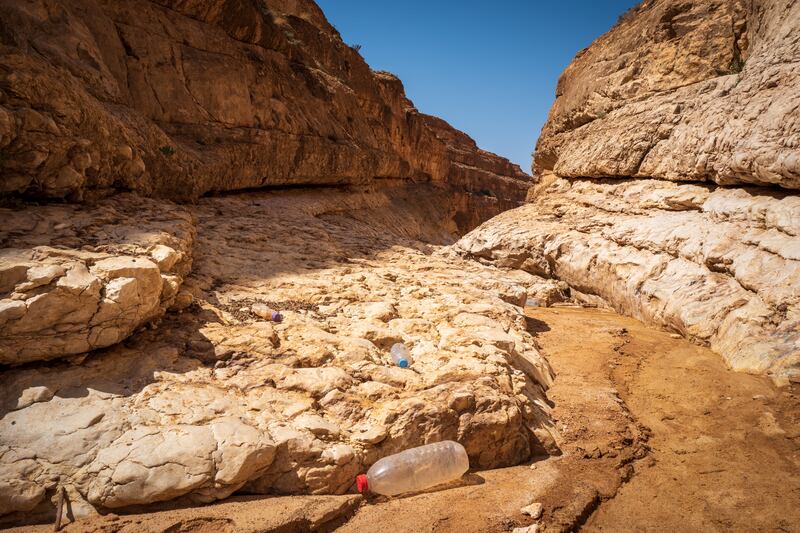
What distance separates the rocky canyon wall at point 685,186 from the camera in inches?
156

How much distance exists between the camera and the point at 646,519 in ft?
6.41

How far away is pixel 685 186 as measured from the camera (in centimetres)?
596

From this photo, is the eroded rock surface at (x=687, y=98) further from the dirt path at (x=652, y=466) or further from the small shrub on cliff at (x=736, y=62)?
the dirt path at (x=652, y=466)

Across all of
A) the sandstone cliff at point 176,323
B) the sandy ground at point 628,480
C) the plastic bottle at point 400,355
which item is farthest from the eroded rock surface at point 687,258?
the plastic bottle at point 400,355

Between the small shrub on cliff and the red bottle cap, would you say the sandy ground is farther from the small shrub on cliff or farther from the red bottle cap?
the small shrub on cliff

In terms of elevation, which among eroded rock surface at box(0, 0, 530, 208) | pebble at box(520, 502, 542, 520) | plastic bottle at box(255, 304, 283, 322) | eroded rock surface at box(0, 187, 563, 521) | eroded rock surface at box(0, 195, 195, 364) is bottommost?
pebble at box(520, 502, 542, 520)

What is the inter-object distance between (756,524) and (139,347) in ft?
11.5

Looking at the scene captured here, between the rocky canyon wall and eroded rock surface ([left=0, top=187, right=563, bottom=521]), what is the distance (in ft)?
6.63

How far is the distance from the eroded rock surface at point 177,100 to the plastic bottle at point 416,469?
354 centimetres

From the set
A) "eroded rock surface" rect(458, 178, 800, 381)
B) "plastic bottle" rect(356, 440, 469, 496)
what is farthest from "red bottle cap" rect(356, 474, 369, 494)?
"eroded rock surface" rect(458, 178, 800, 381)

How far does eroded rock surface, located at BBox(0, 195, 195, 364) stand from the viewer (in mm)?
2010

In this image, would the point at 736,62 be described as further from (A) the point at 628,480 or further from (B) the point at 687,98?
(A) the point at 628,480

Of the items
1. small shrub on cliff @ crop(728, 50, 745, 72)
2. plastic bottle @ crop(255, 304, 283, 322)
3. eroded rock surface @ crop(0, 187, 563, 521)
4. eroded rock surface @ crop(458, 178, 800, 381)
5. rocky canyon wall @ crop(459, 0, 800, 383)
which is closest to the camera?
eroded rock surface @ crop(0, 187, 563, 521)

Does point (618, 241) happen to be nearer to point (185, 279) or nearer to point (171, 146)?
point (185, 279)
